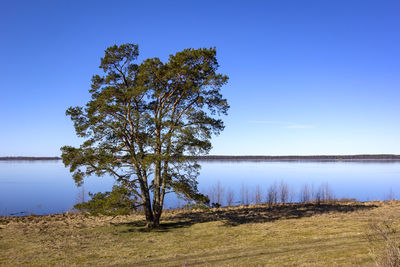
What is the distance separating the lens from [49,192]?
46.6 meters

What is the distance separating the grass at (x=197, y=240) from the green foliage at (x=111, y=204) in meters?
1.43

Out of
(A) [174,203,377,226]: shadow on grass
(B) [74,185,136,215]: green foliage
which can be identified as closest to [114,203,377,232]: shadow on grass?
(A) [174,203,377,226]: shadow on grass

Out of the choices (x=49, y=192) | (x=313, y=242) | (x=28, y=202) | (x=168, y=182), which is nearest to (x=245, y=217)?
(x=168, y=182)

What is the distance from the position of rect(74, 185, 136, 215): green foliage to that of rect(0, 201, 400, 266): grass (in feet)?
4.70

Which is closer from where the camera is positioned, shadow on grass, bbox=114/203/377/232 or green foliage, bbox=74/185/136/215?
green foliage, bbox=74/185/136/215

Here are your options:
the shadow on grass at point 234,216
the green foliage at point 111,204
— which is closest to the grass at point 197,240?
the shadow on grass at point 234,216

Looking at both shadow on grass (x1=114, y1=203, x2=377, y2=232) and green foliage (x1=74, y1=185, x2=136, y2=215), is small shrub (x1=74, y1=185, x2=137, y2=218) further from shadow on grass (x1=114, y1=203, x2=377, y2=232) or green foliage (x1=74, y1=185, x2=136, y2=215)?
shadow on grass (x1=114, y1=203, x2=377, y2=232)

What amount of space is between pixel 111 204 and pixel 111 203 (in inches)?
5.6

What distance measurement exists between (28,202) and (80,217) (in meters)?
19.8

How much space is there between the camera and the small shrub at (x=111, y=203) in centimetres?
1514

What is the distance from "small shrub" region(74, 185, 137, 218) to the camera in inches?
596

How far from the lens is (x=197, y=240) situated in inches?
584

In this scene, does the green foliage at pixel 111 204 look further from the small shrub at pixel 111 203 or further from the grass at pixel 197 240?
the grass at pixel 197 240

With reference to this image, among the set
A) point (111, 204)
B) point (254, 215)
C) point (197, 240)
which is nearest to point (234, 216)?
point (254, 215)
